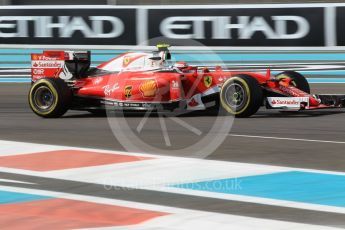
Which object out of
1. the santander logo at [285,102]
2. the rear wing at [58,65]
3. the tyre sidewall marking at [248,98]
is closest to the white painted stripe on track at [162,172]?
the tyre sidewall marking at [248,98]

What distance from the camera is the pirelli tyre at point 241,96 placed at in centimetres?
1252

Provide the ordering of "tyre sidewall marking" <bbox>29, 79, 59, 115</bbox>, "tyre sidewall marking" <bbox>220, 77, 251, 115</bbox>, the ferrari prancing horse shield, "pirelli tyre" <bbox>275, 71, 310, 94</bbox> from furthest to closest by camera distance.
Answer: "pirelli tyre" <bbox>275, 71, 310, 94</bbox> < "tyre sidewall marking" <bbox>29, 79, 59, 115</bbox> < the ferrari prancing horse shield < "tyre sidewall marking" <bbox>220, 77, 251, 115</bbox>

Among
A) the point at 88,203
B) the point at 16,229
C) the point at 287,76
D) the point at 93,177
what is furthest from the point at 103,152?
the point at 287,76

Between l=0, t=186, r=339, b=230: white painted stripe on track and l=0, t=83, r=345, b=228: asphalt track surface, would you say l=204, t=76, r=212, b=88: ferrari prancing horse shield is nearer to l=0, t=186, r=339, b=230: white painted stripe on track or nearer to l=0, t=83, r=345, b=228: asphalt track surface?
l=0, t=83, r=345, b=228: asphalt track surface

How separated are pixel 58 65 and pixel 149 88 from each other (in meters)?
1.84

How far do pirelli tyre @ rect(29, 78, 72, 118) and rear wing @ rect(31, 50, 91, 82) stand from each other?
378 mm

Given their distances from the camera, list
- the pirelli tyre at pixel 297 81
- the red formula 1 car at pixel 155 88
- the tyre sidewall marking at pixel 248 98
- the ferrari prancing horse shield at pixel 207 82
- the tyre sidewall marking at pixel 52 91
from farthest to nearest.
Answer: the pirelli tyre at pixel 297 81
the tyre sidewall marking at pixel 52 91
the ferrari prancing horse shield at pixel 207 82
the red formula 1 car at pixel 155 88
the tyre sidewall marking at pixel 248 98

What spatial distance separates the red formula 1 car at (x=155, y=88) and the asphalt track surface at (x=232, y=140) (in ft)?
0.75

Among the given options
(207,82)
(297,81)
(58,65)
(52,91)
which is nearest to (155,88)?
(207,82)

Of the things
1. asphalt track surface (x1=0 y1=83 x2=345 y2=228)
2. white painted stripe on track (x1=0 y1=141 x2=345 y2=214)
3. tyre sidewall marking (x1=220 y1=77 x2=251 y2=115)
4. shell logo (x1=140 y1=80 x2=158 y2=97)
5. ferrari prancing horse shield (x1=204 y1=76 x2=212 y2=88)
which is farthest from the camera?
ferrari prancing horse shield (x1=204 y1=76 x2=212 y2=88)

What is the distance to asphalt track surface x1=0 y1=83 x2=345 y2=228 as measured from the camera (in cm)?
681

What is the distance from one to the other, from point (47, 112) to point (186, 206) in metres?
7.19

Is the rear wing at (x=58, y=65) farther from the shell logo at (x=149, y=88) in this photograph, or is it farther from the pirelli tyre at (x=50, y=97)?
the shell logo at (x=149, y=88)

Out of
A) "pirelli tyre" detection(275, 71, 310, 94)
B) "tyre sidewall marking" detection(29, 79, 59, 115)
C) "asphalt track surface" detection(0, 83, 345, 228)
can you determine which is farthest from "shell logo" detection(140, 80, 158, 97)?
"pirelli tyre" detection(275, 71, 310, 94)
